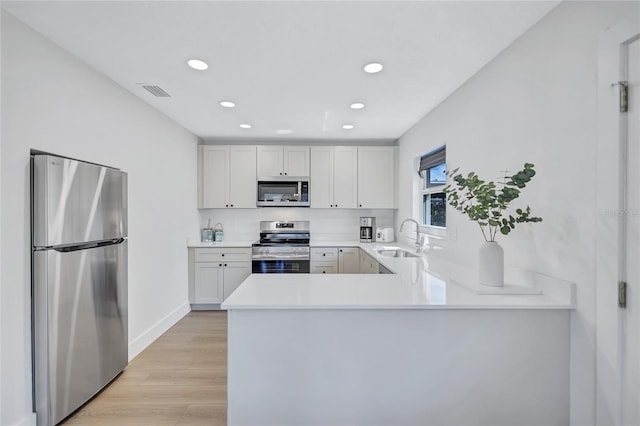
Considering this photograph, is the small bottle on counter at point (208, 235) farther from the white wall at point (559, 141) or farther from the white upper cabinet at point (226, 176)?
the white wall at point (559, 141)

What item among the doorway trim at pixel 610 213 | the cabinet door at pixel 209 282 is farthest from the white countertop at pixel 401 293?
the cabinet door at pixel 209 282

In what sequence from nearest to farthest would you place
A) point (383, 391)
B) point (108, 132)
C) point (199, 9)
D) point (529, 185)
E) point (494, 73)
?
point (383, 391) < point (199, 9) < point (529, 185) < point (494, 73) < point (108, 132)

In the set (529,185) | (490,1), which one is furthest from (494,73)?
(529,185)

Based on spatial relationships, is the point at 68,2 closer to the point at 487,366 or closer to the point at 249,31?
the point at 249,31

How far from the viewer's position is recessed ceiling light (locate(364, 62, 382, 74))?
222 centimetres

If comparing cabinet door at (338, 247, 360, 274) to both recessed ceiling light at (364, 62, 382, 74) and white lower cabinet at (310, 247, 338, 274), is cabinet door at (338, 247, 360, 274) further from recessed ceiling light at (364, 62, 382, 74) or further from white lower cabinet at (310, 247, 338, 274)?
recessed ceiling light at (364, 62, 382, 74)

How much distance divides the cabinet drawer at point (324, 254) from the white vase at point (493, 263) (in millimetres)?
2621

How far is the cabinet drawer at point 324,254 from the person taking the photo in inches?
169

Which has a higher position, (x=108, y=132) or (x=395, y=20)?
(x=395, y=20)

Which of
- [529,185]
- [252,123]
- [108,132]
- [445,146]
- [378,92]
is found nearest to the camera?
[529,185]

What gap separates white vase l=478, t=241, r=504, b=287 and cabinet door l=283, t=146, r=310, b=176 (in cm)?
310

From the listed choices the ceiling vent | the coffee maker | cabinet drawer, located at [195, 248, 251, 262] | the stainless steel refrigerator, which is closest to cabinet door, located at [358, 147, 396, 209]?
the coffee maker

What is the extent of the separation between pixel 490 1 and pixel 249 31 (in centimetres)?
127

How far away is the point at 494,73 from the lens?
2.15 m
